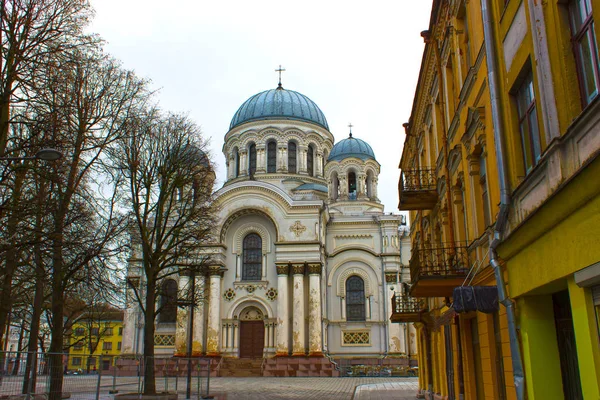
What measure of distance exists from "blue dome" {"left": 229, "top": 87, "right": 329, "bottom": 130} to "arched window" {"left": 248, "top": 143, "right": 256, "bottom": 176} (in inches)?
90.8

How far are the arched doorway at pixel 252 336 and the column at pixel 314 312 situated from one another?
3519 mm

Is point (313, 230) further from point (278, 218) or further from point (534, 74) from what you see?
point (534, 74)

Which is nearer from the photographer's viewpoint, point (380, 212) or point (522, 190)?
point (522, 190)

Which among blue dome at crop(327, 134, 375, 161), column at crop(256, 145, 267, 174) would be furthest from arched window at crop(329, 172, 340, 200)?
column at crop(256, 145, 267, 174)

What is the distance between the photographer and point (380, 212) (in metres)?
45.0

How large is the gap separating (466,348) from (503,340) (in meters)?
3.48

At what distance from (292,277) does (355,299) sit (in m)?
5.50

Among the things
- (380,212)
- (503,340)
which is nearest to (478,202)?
(503,340)

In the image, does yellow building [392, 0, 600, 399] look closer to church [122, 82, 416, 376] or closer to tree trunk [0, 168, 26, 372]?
tree trunk [0, 168, 26, 372]

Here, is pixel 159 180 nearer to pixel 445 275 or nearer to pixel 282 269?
pixel 445 275

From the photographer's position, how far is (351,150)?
47.2m

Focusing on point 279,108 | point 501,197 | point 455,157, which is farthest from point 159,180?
→ point 279,108

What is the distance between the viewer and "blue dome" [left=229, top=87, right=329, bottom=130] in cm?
4750

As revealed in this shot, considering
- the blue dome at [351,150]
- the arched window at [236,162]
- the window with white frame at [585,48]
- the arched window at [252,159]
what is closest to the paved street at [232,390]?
the window with white frame at [585,48]
